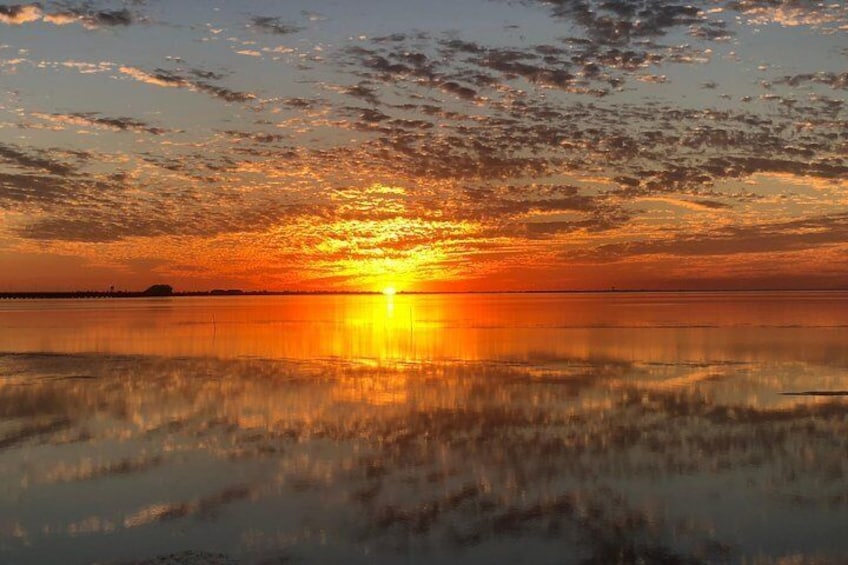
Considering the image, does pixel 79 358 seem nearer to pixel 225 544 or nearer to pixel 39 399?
pixel 39 399

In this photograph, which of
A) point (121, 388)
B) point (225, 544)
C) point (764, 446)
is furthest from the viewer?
point (121, 388)

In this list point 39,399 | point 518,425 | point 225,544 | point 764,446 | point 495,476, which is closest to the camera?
point 225,544

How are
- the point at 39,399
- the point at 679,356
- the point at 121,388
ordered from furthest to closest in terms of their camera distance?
the point at 679,356 → the point at 121,388 → the point at 39,399

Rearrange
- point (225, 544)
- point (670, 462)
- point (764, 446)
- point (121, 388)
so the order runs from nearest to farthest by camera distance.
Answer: point (225, 544), point (670, 462), point (764, 446), point (121, 388)

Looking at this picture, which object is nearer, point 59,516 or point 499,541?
point 499,541

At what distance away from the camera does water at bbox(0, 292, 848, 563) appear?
429 inches

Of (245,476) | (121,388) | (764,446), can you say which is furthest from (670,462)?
(121,388)

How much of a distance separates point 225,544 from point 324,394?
13.4 metres

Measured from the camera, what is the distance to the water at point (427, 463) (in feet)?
35.8

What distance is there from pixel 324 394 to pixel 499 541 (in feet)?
45.7

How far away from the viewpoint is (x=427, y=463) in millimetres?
15234

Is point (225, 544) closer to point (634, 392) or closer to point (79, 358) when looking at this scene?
point (634, 392)

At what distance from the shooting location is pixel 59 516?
1214 cm

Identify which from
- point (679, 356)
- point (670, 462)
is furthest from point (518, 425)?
point (679, 356)
